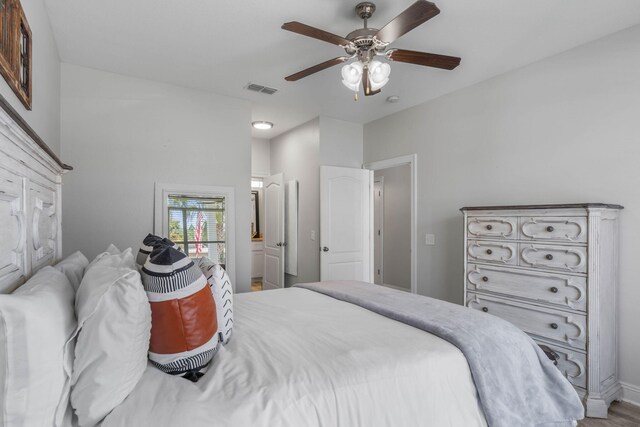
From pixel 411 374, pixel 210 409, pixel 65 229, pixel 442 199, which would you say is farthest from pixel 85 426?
pixel 442 199

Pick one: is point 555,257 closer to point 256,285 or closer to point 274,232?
point 274,232

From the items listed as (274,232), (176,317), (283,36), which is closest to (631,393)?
(176,317)

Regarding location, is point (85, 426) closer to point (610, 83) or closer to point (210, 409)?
point (210, 409)

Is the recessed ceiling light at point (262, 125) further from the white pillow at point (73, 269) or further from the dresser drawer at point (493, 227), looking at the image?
the white pillow at point (73, 269)

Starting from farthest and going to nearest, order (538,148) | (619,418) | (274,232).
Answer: (274,232)
(538,148)
(619,418)

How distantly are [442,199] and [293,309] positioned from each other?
91.5 inches

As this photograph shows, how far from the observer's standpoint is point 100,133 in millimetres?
3016

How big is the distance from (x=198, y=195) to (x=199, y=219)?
250 millimetres

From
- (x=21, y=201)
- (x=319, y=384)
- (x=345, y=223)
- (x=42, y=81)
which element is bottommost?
(x=319, y=384)

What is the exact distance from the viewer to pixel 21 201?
3.91ft

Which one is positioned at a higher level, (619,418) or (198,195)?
(198,195)

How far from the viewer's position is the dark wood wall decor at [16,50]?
126cm

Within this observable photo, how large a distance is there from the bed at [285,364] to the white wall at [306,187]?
2.56m

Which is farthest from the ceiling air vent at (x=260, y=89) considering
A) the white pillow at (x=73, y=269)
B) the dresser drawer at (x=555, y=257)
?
the dresser drawer at (x=555, y=257)
